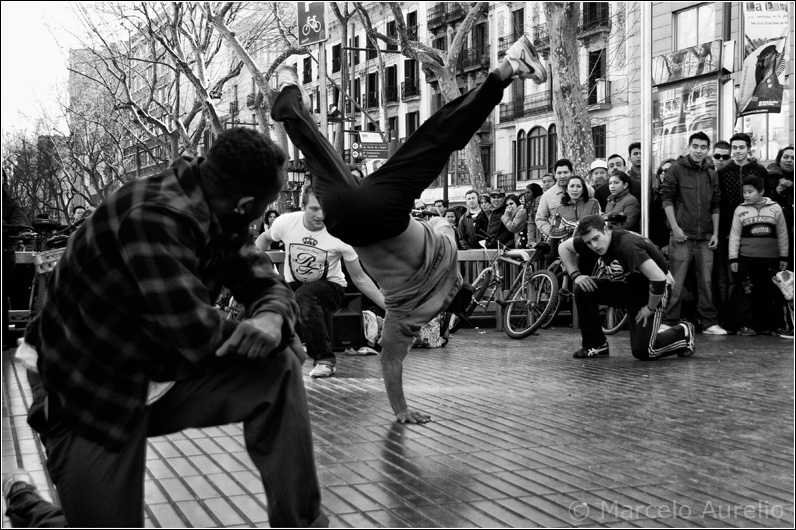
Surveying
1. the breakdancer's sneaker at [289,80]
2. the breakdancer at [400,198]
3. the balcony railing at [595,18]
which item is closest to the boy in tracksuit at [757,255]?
the breakdancer at [400,198]

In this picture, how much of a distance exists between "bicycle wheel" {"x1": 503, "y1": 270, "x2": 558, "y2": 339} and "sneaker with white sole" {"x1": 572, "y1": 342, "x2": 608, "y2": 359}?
1955mm

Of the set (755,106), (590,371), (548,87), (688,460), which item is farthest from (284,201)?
(688,460)

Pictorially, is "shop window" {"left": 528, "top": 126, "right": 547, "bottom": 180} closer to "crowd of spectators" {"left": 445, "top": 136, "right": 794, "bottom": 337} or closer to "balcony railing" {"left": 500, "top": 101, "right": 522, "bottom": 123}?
"balcony railing" {"left": 500, "top": 101, "right": 522, "bottom": 123}

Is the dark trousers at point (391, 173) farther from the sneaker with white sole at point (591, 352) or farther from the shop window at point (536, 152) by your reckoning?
the shop window at point (536, 152)

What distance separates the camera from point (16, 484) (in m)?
4.17

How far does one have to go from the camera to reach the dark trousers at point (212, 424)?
3293 mm

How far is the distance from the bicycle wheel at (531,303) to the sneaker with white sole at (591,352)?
195 centimetres

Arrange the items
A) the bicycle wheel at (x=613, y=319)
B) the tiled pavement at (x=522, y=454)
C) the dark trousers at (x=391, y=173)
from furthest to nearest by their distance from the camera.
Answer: the bicycle wheel at (x=613, y=319)
the dark trousers at (x=391, y=173)
the tiled pavement at (x=522, y=454)

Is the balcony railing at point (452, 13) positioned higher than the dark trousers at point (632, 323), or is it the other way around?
the balcony railing at point (452, 13)

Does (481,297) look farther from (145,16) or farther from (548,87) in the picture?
(548,87)

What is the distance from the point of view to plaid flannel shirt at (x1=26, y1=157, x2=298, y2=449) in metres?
3.20

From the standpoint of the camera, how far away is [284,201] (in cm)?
3812

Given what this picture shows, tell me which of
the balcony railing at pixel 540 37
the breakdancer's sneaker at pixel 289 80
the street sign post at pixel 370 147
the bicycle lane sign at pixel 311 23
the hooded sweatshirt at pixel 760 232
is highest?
the balcony railing at pixel 540 37

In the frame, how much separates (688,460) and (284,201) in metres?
33.4
